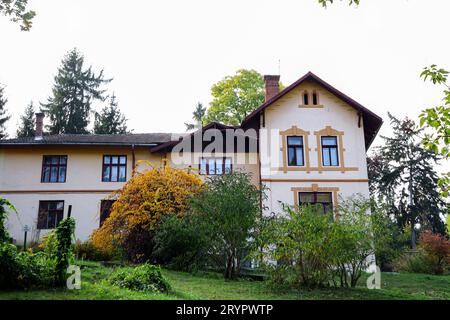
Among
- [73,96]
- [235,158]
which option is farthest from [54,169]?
[73,96]

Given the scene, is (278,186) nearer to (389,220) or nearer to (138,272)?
(389,220)

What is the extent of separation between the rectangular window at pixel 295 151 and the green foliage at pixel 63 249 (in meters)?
14.2

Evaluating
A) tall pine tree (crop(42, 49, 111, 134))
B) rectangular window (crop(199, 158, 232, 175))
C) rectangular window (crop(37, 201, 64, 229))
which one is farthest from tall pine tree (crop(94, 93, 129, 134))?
rectangular window (crop(199, 158, 232, 175))

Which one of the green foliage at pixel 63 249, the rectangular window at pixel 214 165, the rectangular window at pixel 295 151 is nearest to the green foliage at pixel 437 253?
the rectangular window at pixel 295 151

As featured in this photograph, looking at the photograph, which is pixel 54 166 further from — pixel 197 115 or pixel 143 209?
pixel 197 115

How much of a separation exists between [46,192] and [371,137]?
18.5 m

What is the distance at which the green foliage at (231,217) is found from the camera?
520 inches

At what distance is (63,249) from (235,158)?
49.5 ft

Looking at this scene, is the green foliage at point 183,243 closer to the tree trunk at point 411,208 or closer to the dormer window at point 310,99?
the dormer window at point 310,99

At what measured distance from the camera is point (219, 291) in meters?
10.3

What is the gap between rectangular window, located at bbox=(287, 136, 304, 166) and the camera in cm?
2128

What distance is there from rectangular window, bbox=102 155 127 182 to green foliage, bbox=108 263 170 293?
14622 mm

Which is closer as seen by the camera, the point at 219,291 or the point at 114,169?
the point at 219,291

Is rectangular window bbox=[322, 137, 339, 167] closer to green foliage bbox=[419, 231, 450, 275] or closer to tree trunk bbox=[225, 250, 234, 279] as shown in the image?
green foliage bbox=[419, 231, 450, 275]
